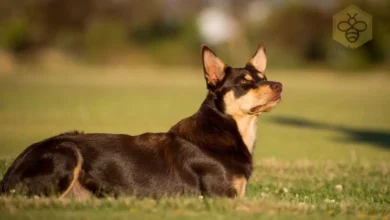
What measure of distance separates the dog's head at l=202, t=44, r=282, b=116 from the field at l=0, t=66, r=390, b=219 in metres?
1.13

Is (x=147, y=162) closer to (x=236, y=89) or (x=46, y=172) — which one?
(x=46, y=172)

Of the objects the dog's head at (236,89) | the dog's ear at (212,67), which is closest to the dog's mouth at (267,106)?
the dog's head at (236,89)

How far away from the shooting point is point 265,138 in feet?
69.3

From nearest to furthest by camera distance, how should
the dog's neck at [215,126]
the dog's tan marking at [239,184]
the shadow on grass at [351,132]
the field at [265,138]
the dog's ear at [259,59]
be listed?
the field at [265,138] < the dog's tan marking at [239,184] < the dog's neck at [215,126] < the dog's ear at [259,59] < the shadow on grass at [351,132]

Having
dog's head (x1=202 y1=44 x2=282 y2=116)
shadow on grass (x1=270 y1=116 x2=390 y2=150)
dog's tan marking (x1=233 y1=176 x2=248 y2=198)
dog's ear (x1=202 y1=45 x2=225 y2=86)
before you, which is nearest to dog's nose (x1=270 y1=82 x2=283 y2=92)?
dog's head (x1=202 y1=44 x2=282 y2=116)

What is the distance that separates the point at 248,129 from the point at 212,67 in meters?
0.89

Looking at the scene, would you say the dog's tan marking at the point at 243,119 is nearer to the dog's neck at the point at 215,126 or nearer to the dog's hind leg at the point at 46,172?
the dog's neck at the point at 215,126

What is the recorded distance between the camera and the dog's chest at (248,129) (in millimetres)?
8828

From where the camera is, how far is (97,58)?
8000cm

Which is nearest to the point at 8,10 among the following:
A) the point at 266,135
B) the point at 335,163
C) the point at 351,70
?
the point at 351,70

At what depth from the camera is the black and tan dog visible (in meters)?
8.28

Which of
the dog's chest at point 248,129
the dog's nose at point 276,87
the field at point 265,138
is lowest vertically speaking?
the field at point 265,138

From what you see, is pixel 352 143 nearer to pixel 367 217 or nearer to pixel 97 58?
pixel 367 217

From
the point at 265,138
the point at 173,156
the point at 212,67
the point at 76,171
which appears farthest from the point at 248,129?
the point at 265,138
